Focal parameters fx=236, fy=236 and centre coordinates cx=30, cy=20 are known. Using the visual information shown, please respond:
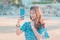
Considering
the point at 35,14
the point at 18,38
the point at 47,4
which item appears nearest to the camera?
the point at 35,14

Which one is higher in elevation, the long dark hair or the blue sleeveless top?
the long dark hair

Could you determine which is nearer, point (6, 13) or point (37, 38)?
point (37, 38)

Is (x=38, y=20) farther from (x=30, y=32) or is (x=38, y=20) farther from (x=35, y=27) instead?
(x=30, y=32)

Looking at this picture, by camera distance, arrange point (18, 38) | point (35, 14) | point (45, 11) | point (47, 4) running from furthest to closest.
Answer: point (47, 4) < point (45, 11) < point (18, 38) < point (35, 14)

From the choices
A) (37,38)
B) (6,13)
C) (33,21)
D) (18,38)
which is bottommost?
(6,13)

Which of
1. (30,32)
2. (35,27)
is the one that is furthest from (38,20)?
(30,32)

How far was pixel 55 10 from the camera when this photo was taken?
72.7ft

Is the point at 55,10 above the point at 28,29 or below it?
below

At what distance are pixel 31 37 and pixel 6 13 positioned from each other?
19.9 m

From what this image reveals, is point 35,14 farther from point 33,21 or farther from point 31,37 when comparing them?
point 31,37

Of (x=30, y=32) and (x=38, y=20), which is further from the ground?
(x=38, y=20)

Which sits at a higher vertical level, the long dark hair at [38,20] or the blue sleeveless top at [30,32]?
the long dark hair at [38,20]

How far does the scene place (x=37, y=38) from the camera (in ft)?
8.63

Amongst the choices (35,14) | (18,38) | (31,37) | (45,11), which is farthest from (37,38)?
(45,11)
